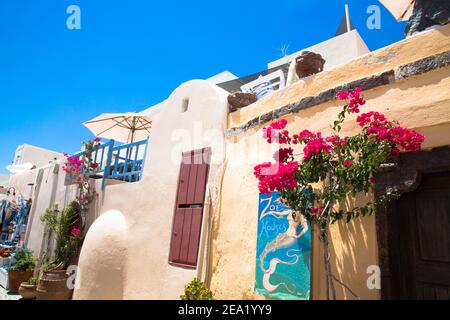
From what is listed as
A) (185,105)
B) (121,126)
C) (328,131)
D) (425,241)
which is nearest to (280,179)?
(328,131)

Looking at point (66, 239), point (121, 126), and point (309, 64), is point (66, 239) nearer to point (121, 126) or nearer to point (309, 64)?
point (121, 126)

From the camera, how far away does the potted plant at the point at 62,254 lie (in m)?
6.32

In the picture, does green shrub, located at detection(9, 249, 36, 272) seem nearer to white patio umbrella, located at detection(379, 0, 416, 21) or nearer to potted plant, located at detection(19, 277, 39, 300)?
potted plant, located at detection(19, 277, 39, 300)

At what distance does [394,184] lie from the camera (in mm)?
2994

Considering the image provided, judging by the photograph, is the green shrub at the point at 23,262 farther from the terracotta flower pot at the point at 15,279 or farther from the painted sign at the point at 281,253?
the painted sign at the point at 281,253

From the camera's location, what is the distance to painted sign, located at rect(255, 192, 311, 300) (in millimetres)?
3359

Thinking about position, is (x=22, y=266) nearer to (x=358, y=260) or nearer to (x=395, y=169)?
(x=358, y=260)

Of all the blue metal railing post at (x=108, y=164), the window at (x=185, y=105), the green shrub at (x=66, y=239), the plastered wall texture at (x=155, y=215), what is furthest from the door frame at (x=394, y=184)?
the green shrub at (x=66, y=239)

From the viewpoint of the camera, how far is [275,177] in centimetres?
282

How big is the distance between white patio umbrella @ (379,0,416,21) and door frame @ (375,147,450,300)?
232 cm

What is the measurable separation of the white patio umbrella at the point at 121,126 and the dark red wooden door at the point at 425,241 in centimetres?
734

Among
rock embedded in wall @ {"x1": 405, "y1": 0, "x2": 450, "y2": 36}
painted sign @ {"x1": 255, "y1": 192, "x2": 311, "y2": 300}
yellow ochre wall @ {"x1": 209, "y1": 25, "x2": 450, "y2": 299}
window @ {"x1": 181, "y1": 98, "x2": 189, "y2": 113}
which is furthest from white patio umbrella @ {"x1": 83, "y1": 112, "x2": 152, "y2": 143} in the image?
rock embedded in wall @ {"x1": 405, "y1": 0, "x2": 450, "y2": 36}

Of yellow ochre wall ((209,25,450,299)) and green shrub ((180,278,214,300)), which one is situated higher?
yellow ochre wall ((209,25,450,299))

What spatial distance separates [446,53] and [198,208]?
393 centimetres
